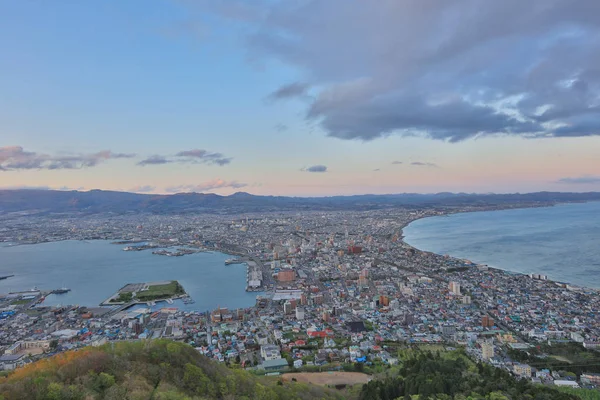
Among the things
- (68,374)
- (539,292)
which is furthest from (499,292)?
(68,374)

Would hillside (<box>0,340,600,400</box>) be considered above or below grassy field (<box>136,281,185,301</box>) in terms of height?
above

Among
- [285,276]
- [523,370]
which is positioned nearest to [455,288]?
[523,370]

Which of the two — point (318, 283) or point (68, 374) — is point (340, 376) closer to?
point (68, 374)

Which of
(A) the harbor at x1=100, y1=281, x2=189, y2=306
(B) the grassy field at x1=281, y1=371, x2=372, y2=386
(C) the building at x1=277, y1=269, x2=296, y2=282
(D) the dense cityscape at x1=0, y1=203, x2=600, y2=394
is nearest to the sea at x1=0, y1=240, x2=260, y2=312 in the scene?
(A) the harbor at x1=100, y1=281, x2=189, y2=306

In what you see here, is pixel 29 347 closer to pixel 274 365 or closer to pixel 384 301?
pixel 274 365

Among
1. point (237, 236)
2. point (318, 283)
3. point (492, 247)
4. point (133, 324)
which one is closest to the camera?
point (133, 324)

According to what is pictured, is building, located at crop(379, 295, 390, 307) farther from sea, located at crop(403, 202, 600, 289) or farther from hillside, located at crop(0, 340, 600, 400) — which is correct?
sea, located at crop(403, 202, 600, 289)
